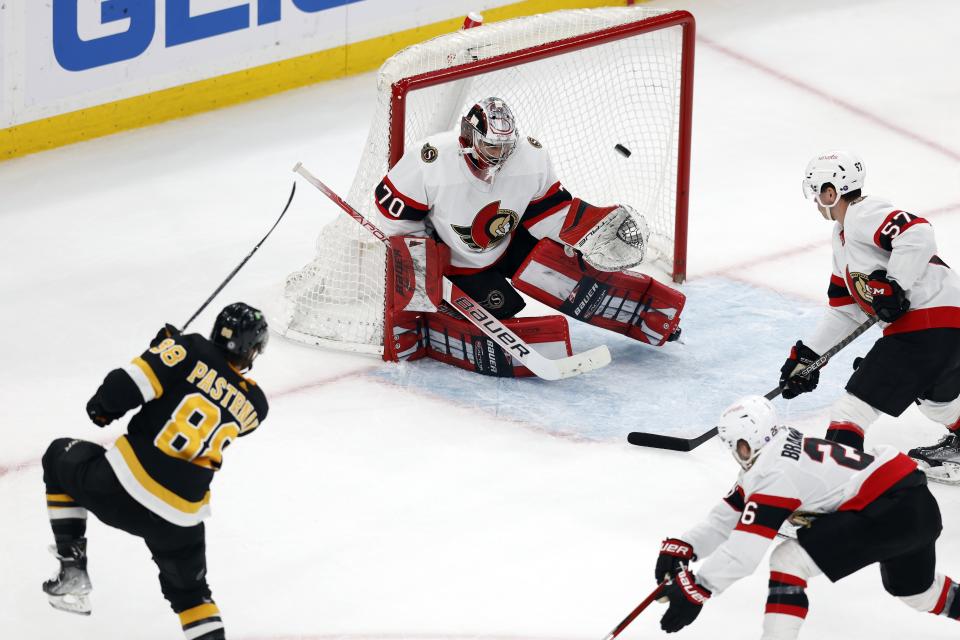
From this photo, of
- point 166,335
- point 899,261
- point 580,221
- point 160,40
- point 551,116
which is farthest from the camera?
point 160,40

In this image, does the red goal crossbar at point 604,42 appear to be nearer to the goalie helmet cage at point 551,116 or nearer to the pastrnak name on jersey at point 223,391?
the goalie helmet cage at point 551,116

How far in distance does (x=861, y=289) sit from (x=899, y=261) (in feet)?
0.51

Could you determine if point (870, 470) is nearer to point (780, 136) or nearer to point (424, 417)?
point (424, 417)

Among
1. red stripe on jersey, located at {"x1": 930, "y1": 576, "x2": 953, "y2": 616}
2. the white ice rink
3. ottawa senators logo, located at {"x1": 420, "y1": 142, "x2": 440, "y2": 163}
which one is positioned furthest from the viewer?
ottawa senators logo, located at {"x1": 420, "y1": 142, "x2": 440, "y2": 163}

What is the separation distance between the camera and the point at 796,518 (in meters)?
4.08

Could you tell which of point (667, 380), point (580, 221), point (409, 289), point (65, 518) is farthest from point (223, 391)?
point (667, 380)

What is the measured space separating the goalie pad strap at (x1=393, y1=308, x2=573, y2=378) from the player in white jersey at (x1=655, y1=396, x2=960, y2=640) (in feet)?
5.04

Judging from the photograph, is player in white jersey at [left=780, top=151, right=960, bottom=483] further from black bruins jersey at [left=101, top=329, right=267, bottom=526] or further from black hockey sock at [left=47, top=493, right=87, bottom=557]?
black hockey sock at [left=47, top=493, right=87, bottom=557]

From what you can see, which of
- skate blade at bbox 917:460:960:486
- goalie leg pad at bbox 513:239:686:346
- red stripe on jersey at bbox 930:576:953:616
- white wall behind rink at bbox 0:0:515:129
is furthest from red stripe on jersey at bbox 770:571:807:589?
white wall behind rink at bbox 0:0:515:129

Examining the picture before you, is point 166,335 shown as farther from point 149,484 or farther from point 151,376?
point 149,484

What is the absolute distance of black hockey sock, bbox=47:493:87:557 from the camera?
4.07 metres

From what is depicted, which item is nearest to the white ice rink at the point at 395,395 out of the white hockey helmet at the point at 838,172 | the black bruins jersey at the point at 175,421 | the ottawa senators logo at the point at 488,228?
the ottawa senators logo at the point at 488,228

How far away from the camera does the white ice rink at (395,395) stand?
449cm

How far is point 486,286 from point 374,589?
139cm
